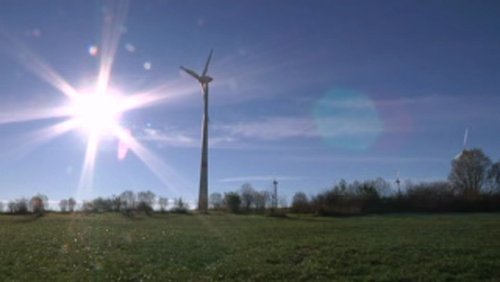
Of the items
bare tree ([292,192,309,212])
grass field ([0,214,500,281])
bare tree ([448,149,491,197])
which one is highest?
bare tree ([448,149,491,197])

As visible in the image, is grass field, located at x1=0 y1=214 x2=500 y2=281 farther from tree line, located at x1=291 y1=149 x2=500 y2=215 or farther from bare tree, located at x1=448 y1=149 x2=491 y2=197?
bare tree, located at x1=448 y1=149 x2=491 y2=197

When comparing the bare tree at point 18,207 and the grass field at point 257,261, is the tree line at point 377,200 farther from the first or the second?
the grass field at point 257,261

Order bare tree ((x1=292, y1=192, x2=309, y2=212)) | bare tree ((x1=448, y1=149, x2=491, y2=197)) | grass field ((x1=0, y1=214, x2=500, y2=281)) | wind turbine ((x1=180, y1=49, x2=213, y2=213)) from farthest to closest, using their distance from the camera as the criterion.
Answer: bare tree ((x1=448, y1=149, x2=491, y2=197))
bare tree ((x1=292, y1=192, x2=309, y2=212))
wind turbine ((x1=180, y1=49, x2=213, y2=213))
grass field ((x1=0, y1=214, x2=500, y2=281))

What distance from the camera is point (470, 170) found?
520ft

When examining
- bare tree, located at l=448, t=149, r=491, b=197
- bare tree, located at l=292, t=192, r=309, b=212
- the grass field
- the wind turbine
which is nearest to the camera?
the grass field

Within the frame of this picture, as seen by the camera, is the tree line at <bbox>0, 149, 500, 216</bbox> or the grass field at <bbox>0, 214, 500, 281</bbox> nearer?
the grass field at <bbox>0, 214, 500, 281</bbox>

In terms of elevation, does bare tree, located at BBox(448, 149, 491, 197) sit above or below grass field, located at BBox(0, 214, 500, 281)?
above

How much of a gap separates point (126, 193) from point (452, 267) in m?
169

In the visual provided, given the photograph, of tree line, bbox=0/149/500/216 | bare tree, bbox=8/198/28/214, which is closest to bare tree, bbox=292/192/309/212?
tree line, bbox=0/149/500/216

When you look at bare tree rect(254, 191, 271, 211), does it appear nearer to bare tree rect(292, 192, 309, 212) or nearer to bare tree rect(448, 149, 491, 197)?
bare tree rect(292, 192, 309, 212)

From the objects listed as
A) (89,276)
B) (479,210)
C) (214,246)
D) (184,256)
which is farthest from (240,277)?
(479,210)

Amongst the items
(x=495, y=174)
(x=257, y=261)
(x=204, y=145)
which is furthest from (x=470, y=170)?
(x=257, y=261)

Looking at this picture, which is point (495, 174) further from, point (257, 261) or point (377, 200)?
point (257, 261)

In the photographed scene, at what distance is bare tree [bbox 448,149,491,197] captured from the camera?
6156 inches
